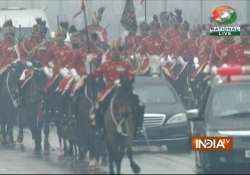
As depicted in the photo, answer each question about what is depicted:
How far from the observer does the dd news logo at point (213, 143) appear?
18859 mm

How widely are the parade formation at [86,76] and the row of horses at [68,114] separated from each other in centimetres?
2

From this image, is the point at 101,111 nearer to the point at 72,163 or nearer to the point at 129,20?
the point at 72,163

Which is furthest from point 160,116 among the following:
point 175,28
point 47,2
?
point 47,2

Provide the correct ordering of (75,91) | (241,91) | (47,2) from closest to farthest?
(241,91)
(75,91)
(47,2)

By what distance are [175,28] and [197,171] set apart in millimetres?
17425

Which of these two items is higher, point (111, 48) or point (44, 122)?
point (111, 48)

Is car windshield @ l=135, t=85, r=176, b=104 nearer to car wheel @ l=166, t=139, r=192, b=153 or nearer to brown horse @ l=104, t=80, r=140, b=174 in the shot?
car wheel @ l=166, t=139, r=192, b=153

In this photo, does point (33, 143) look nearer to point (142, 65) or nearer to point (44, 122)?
point (44, 122)

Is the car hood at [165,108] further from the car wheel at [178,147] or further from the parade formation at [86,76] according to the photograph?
Result: the parade formation at [86,76]

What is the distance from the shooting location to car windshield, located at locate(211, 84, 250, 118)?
19906mm

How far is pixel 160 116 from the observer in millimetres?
25656

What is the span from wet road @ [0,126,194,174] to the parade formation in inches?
18.3

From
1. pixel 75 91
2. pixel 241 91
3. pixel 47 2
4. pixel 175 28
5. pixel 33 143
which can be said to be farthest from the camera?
pixel 47 2

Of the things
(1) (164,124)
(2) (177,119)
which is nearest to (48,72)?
(1) (164,124)
